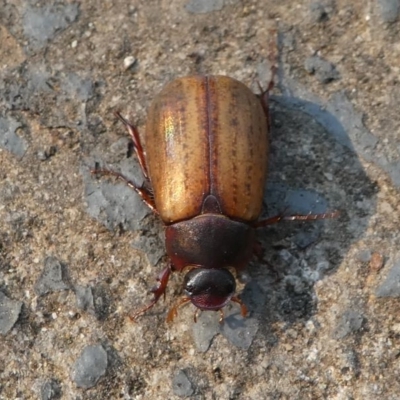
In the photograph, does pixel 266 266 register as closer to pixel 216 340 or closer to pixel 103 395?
pixel 216 340

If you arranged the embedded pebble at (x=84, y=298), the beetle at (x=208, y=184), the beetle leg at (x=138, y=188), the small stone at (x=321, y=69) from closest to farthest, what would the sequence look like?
the beetle at (x=208, y=184) → the embedded pebble at (x=84, y=298) → the beetle leg at (x=138, y=188) → the small stone at (x=321, y=69)

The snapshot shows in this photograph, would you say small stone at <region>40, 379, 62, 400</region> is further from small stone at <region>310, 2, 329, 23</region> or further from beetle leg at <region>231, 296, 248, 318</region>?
small stone at <region>310, 2, 329, 23</region>

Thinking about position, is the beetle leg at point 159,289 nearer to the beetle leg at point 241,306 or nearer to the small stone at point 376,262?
the beetle leg at point 241,306

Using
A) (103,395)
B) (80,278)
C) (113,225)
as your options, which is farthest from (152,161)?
(103,395)

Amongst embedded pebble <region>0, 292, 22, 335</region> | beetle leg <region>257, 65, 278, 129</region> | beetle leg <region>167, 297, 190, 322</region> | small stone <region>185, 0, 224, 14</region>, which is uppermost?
small stone <region>185, 0, 224, 14</region>

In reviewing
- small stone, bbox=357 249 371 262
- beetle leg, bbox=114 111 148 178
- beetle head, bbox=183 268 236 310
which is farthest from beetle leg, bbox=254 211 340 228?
beetle leg, bbox=114 111 148 178

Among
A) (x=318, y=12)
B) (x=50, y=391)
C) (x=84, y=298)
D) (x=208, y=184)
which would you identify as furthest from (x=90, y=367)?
A: (x=318, y=12)

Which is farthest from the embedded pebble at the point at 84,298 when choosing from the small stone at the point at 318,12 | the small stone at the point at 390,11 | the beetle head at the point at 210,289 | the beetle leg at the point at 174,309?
the small stone at the point at 390,11
